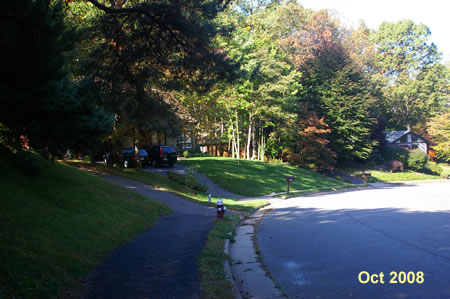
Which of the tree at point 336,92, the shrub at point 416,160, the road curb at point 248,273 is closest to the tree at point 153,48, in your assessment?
the road curb at point 248,273

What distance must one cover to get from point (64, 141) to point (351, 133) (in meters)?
43.3

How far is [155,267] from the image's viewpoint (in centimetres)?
705

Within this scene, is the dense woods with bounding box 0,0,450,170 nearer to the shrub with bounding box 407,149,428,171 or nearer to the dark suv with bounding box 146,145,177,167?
the shrub with bounding box 407,149,428,171

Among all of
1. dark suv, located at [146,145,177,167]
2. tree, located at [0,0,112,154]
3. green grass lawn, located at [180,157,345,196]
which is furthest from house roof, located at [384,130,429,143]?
tree, located at [0,0,112,154]

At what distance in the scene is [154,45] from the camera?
34.8ft

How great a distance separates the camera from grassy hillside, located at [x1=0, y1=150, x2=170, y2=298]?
547 cm

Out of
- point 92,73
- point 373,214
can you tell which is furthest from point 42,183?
point 373,214

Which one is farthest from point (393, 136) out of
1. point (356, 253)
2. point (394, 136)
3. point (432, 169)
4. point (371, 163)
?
point (356, 253)

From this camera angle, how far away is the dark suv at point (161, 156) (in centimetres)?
3106

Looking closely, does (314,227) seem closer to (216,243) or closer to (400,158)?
(216,243)

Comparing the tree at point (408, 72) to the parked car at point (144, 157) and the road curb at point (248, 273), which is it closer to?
the parked car at point (144, 157)

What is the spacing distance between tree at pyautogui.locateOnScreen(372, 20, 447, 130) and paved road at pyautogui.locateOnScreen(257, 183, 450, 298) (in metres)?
58.9

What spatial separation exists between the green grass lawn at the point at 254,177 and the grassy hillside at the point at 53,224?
14.0 m

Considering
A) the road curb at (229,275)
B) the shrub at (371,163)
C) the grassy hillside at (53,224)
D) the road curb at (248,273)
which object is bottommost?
the road curb at (248,273)
